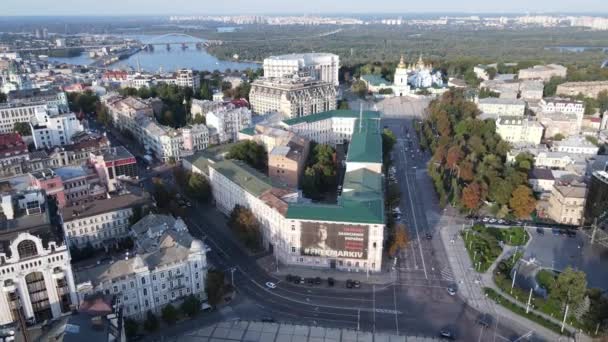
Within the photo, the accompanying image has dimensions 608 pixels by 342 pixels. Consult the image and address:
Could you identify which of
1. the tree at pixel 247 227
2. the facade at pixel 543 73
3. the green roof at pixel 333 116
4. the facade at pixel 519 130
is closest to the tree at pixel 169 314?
the tree at pixel 247 227

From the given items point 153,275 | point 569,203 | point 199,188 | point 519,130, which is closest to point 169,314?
point 153,275

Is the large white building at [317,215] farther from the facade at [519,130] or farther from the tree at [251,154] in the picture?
the facade at [519,130]

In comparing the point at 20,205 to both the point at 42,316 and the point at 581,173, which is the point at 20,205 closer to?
the point at 42,316

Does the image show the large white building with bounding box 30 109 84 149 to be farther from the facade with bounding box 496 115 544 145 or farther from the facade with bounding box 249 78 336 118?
the facade with bounding box 496 115 544 145

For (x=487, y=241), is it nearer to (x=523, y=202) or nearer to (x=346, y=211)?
(x=523, y=202)

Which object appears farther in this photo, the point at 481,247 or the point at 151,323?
the point at 481,247

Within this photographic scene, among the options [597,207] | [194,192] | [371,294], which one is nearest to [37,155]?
[194,192]
